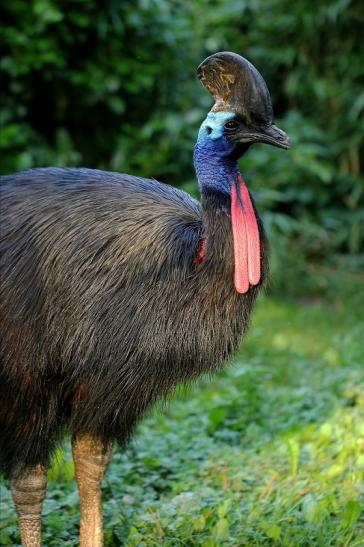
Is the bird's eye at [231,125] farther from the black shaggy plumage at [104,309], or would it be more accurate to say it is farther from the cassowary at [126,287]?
the black shaggy plumage at [104,309]

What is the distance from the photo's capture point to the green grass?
145 inches

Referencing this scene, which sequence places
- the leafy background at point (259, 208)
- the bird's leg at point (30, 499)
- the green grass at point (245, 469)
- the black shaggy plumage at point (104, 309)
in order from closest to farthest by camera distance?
the black shaggy plumage at point (104, 309), the bird's leg at point (30, 499), the green grass at point (245, 469), the leafy background at point (259, 208)

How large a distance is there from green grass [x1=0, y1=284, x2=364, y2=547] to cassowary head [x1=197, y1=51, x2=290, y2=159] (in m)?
0.91

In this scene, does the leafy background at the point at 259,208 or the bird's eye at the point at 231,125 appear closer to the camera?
the bird's eye at the point at 231,125

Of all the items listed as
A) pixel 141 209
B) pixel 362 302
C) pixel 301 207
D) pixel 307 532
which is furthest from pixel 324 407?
pixel 301 207

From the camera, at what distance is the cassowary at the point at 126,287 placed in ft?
10.6

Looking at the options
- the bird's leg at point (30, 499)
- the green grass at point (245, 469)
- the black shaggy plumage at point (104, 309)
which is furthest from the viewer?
the green grass at point (245, 469)

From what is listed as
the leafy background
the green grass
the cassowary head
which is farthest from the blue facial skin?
the leafy background

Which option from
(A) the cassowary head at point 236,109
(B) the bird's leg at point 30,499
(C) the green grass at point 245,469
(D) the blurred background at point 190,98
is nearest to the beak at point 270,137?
(A) the cassowary head at point 236,109

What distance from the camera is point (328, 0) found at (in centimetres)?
862

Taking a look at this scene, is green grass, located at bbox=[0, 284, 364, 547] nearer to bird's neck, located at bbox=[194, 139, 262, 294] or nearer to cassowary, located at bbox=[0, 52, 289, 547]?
cassowary, located at bbox=[0, 52, 289, 547]

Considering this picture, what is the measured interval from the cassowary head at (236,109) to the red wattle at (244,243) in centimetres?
15

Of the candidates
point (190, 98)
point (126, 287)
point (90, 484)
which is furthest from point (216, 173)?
point (190, 98)

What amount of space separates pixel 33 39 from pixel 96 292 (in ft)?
12.0
